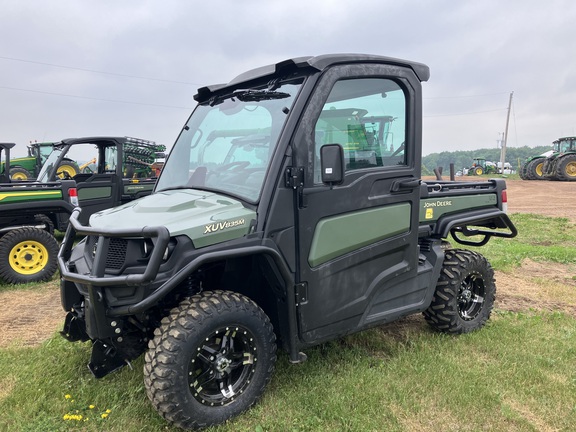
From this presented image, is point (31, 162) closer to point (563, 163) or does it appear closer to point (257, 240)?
point (257, 240)

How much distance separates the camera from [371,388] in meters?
3.20

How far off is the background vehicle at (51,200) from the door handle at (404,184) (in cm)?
529

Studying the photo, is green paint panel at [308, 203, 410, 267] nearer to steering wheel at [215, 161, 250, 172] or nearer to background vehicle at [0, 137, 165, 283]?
steering wheel at [215, 161, 250, 172]

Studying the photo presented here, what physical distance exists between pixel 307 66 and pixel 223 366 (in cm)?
204

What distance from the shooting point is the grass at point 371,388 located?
2.85m

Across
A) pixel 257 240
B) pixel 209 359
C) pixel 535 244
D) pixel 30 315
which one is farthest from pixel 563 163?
pixel 209 359

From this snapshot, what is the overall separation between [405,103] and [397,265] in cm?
131

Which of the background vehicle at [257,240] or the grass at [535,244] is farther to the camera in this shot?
the grass at [535,244]

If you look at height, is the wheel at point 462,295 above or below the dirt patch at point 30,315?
above

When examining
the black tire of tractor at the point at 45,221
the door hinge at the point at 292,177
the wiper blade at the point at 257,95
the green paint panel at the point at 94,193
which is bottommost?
the black tire of tractor at the point at 45,221

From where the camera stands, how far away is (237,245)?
2.77m

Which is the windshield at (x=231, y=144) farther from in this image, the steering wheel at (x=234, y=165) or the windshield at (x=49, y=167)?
the windshield at (x=49, y=167)

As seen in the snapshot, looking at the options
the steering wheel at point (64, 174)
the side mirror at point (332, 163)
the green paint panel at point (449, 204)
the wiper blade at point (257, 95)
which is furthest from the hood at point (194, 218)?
the steering wheel at point (64, 174)

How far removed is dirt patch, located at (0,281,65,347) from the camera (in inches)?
171
